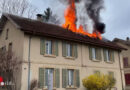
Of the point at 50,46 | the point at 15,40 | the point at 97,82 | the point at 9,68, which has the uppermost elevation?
the point at 15,40

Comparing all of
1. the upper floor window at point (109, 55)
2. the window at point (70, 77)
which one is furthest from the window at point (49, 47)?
the upper floor window at point (109, 55)

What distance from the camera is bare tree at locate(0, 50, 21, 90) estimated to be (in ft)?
48.2

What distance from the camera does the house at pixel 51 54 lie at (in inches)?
588

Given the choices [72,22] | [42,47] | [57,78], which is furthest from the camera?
[72,22]

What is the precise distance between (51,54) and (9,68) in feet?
12.3

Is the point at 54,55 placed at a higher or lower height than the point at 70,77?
higher

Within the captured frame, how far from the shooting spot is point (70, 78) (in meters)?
17.3

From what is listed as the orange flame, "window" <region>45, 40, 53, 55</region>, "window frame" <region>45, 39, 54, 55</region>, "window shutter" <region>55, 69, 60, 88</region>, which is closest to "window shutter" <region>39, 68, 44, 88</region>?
"window shutter" <region>55, 69, 60, 88</region>

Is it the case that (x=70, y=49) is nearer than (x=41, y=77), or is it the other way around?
(x=41, y=77)

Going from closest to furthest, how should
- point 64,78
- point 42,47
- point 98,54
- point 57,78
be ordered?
point 42,47, point 57,78, point 64,78, point 98,54

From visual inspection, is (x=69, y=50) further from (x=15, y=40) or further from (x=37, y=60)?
(x=15, y=40)

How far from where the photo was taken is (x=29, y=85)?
570 inches

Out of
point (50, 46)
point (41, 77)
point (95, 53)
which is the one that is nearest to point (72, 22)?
point (95, 53)

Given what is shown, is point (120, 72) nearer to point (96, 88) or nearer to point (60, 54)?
point (96, 88)
